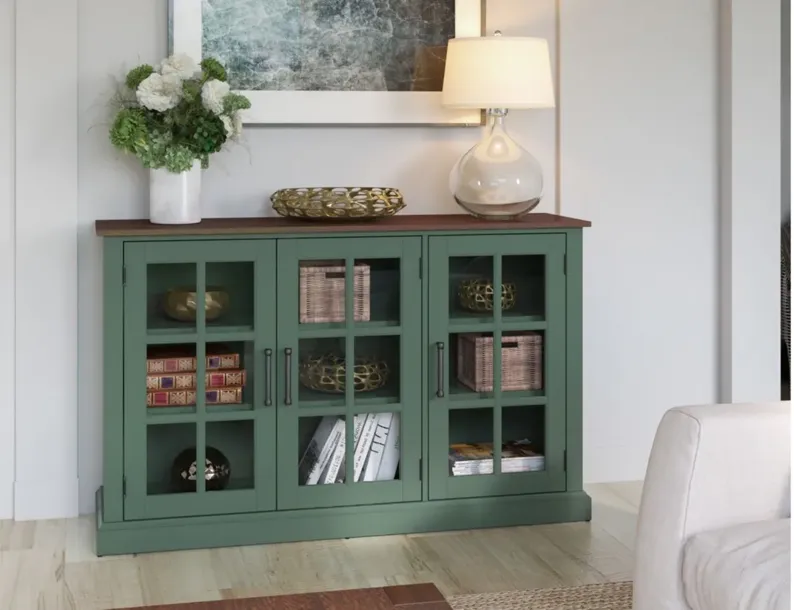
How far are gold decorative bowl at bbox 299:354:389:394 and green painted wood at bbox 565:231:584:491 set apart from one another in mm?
605

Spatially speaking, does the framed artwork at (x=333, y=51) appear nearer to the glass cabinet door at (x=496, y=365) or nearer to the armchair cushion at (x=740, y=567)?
the glass cabinet door at (x=496, y=365)

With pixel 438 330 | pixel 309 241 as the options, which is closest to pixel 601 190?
pixel 438 330

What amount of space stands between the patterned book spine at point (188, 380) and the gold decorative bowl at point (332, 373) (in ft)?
0.63

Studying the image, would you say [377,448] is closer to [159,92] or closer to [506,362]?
[506,362]

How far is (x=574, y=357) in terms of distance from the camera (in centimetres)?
357

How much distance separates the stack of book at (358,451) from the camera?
11.3 ft

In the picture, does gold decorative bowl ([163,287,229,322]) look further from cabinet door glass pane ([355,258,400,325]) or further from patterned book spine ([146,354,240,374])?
cabinet door glass pane ([355,258,400,325])

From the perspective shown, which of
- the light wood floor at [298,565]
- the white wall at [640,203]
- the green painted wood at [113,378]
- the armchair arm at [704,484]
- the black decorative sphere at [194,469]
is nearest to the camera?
the armchair arm at [704,484]

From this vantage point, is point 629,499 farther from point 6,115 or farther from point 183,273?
point 6,115

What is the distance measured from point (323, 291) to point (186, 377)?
0.47 meters

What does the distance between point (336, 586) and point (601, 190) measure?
167 centimetres

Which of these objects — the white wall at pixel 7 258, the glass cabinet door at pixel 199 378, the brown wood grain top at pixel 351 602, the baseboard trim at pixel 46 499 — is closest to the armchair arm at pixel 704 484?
the brown wood grain top at pixel 351 602

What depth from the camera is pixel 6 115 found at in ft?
11.5

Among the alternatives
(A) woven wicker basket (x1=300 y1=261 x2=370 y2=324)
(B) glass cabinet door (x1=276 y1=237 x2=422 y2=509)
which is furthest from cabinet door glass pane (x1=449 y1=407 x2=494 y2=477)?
(A) woven wicker basket (x1=300 y1=261 x2=370 y2=324)
